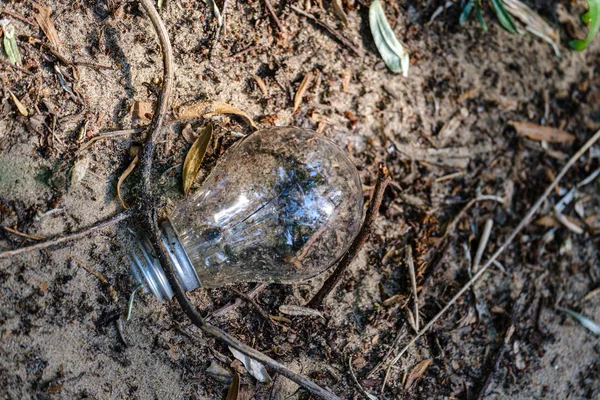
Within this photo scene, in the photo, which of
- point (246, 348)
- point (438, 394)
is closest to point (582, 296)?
point (438, 394)

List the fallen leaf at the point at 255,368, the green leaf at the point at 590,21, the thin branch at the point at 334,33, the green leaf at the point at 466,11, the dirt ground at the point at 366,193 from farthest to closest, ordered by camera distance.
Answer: the green leaf at the point at 466,11
the green leaf at the point at 590,21
the thin branch at the point at 334,33
the fallen leaf at the point at 255,368
the dirt ground at the point at 366,193

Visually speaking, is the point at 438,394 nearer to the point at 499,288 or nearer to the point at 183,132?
the point at 499,288

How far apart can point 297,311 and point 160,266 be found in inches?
22.2

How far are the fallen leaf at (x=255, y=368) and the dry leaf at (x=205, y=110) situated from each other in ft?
2.93

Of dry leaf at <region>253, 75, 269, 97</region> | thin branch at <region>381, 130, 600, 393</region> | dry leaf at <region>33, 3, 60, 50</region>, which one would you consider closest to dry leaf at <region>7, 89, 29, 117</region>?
dry leaf at <region>33, 3, 60, 50</region>

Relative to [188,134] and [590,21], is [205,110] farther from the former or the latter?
[590,21]

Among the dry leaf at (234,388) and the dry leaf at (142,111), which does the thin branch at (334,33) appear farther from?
the dry leaf at (234,388)

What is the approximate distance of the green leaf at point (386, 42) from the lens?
2.28 meters

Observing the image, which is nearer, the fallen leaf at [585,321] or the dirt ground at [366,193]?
the dirt ground at [366,193]

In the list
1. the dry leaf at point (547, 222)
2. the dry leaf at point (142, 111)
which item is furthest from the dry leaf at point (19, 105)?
the dry leaf at point (547, 222)

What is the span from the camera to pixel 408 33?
2365mm

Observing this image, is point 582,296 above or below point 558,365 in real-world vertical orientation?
above

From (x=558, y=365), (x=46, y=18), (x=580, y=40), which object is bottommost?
(x=558, y=365)

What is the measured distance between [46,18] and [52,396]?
53.9 inches
